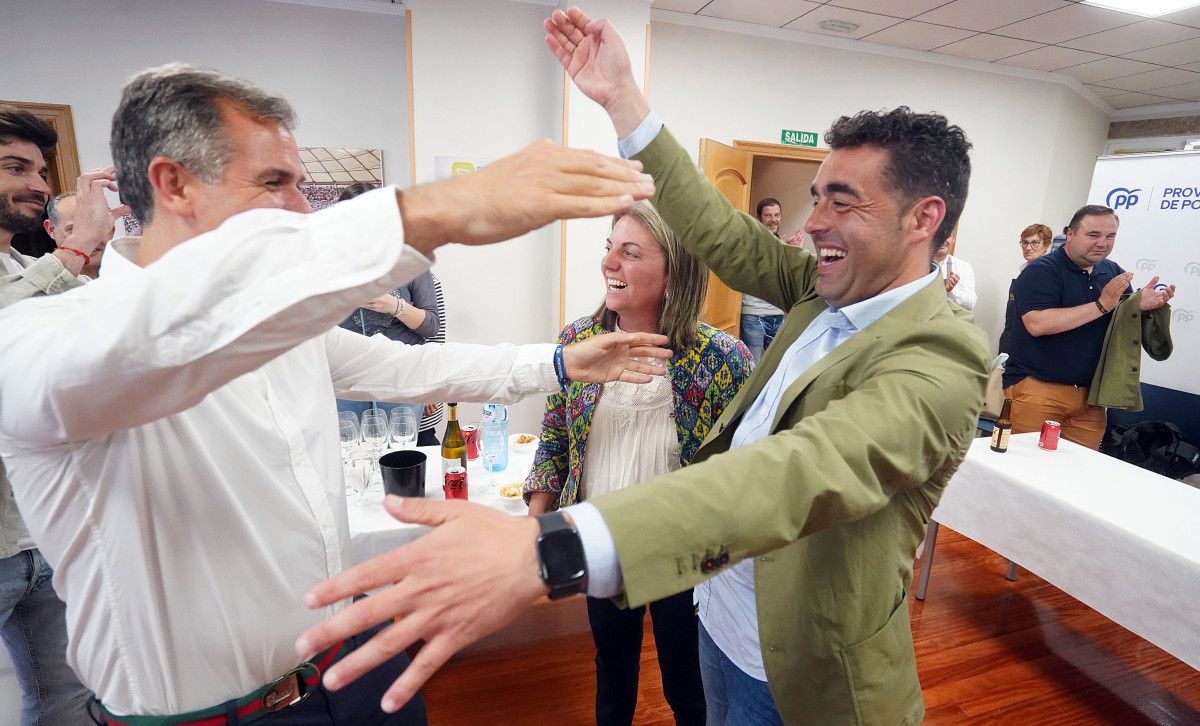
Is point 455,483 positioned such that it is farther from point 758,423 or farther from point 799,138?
point 799,138

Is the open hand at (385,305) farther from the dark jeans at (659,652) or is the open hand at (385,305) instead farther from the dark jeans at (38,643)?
the dark jeans at (659,652)

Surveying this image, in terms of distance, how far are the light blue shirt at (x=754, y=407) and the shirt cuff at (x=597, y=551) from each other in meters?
0.58

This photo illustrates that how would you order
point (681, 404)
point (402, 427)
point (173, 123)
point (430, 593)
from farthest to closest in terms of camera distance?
1. point (402, 427)
2. point (681, 404)
3. point (173, 123)
4. point (430, 593)

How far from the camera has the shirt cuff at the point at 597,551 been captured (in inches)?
24.7

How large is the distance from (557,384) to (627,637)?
2.87ft

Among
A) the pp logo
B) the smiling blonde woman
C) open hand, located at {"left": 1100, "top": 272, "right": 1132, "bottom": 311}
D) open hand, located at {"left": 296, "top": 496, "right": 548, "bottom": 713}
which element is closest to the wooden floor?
the smiling blonde woman

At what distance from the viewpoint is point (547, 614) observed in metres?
2.79

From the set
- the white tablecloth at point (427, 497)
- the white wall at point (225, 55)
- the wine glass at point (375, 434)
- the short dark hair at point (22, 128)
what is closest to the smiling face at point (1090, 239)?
the white tablecloth at point (427, 497)

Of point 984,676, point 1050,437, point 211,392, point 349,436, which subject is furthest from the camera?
point 1050,437

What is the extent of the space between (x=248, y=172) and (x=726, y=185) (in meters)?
4.39

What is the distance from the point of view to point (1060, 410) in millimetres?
3596

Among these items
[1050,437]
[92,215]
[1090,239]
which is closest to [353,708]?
[92,215]

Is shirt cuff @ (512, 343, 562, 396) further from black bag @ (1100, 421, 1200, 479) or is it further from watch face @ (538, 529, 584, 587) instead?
black bag @ (1100, 421, 1200, 479)

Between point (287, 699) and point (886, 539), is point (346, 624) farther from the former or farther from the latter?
point (886, 539)
